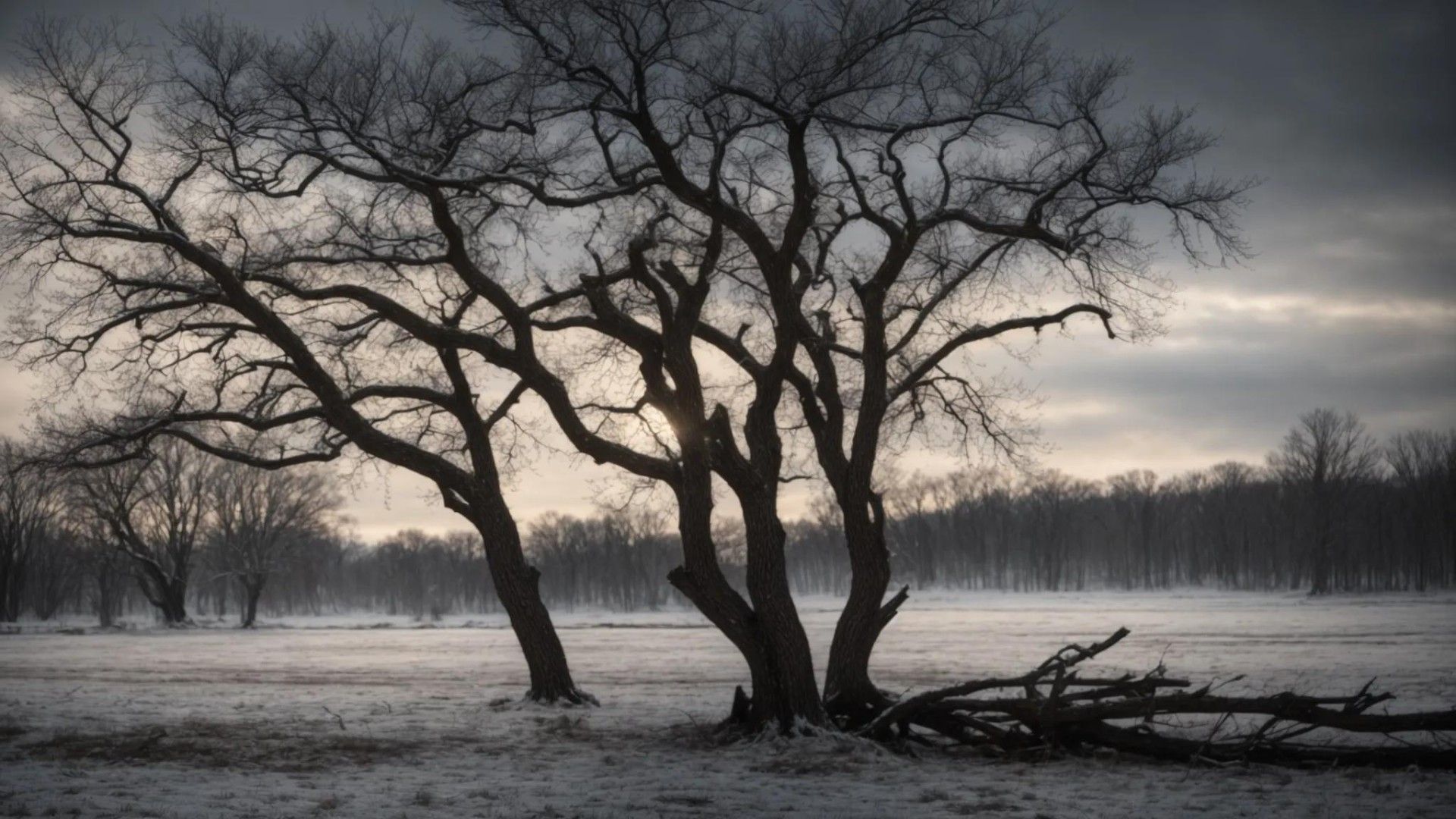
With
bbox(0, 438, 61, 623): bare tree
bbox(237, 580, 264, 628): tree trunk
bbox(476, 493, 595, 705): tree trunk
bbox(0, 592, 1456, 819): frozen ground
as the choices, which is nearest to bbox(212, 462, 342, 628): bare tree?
bbox(237, 580, 264, 628): tree trunk

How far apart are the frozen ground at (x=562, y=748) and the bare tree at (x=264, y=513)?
39997mm

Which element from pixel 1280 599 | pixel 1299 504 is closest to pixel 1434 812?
pixel 1280 599

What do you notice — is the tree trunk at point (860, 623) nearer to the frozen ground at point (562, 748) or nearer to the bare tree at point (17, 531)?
the frozen ground at point (562, 748)

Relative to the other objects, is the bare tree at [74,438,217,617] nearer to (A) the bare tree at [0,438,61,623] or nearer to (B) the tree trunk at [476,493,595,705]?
(A) the bare tree at [0,438,61,623]

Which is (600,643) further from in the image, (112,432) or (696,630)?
(112,432)

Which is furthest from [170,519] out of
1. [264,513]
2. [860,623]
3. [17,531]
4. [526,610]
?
[860,623]

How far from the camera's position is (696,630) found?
53844 mm

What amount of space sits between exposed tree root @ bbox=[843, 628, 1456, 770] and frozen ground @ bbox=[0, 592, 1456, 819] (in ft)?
1.22

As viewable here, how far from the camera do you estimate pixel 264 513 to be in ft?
260

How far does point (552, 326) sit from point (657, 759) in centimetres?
710

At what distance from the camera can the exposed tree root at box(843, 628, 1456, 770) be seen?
11.4 m

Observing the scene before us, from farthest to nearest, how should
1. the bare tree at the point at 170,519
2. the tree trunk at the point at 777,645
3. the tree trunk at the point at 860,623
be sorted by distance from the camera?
1. the bare tree at the point at 170,519
2. the tree trunk at the point at 860,623
3. the tree trunk at the point at 777,645

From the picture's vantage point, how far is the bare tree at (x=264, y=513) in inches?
2940

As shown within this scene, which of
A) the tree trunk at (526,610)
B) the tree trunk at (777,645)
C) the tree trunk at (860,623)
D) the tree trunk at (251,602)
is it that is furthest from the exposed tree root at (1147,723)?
the tree trunk at (251,602)
